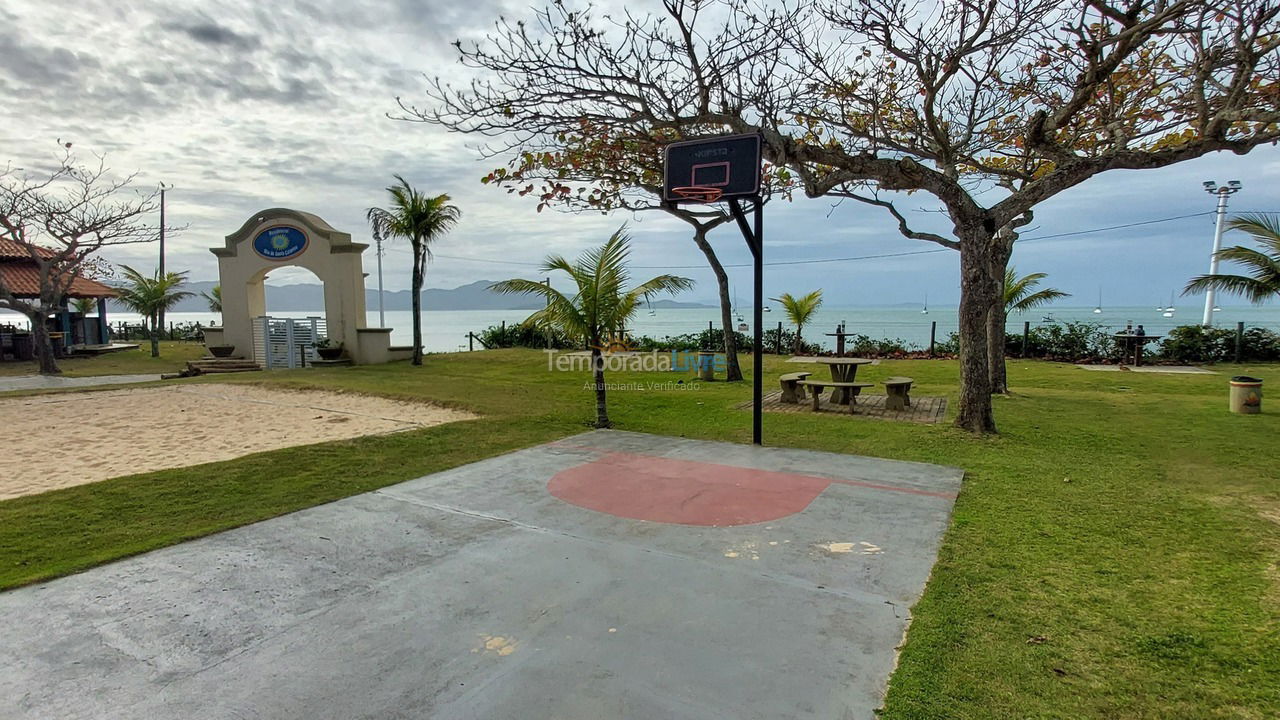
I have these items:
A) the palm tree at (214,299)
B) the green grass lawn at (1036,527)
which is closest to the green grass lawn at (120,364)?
the palm tree at (214,299)

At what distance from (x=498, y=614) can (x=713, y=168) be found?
546 centimetres

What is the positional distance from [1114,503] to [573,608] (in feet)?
14.3

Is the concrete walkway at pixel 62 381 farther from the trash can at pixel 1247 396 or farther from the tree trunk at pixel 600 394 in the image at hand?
the trash can at pixel 1247 396

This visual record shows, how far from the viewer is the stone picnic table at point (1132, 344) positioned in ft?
47.9

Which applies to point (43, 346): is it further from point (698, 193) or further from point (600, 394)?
point (698, 193)

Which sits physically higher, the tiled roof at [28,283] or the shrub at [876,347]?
the tiled roof at [28,283]

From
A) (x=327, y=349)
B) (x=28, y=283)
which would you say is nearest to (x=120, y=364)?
(x=28, y=283)

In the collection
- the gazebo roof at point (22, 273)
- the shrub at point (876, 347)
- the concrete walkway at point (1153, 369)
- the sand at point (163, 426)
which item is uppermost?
the gazebo roof at point (22, 273)

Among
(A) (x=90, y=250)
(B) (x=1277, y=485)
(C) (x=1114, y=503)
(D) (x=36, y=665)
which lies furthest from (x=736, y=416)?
(A) (x=90, y=250)

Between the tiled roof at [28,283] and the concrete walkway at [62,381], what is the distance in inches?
268

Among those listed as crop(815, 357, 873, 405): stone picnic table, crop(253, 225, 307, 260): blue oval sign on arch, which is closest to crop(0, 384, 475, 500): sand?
crop(815, 357, 873, 405): stone picnic table

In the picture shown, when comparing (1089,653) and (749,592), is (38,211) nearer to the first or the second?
(749,592)

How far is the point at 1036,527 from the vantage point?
4.10 meters

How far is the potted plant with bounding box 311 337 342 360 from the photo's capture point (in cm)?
1694
